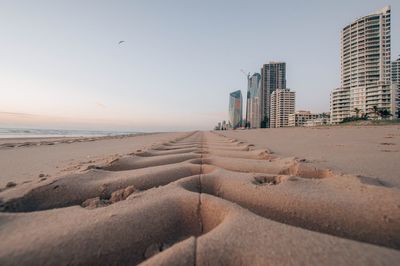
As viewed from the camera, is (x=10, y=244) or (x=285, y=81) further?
(x=285, y=81)

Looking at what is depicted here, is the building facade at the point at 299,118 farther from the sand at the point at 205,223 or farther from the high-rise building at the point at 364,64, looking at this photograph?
the sand at the point at 205,223

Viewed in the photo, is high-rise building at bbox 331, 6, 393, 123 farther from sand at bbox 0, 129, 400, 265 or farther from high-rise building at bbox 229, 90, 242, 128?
sand at bbox 0, 129, 400, 265

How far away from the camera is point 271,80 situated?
9375 cm

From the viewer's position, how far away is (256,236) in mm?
650

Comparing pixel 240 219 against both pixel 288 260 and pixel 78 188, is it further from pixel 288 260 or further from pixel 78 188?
pixel 78 188

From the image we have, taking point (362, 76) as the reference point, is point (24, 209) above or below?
below

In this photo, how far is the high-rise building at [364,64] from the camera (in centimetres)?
5540

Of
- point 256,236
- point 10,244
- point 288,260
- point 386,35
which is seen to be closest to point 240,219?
point 256,236

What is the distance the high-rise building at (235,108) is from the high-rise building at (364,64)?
43925 millimetres

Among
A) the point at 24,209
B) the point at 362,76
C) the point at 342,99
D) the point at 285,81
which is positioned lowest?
the point at 24,209

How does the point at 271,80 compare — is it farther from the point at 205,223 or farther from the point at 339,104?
the point at 205,223

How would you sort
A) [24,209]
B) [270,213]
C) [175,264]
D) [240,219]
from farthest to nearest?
[24,209] → [270,213] → [240,219] → [175,264]

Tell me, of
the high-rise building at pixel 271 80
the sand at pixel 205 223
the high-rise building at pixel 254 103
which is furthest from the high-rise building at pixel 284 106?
the sand at pixel 205 223

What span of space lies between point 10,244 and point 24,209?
1.41 feet
